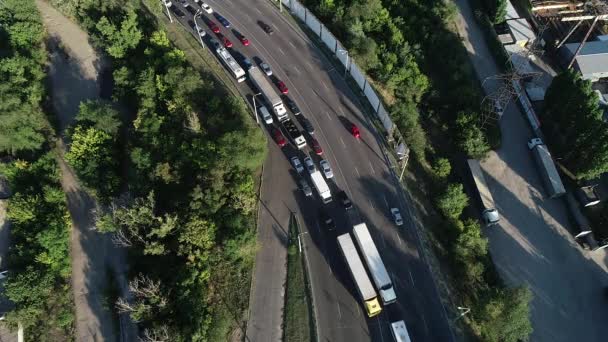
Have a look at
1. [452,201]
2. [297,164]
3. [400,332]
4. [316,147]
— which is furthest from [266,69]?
[400,332]

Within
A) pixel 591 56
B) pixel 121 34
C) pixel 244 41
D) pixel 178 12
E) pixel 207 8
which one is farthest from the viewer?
pixel 591 56

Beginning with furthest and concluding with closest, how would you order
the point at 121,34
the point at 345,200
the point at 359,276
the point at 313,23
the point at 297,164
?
the point at 313,23 < the point at 121,34 < the point at 297,164 < the point at 345,200 < the point at 359,276

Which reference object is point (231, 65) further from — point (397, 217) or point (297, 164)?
point (397, 217)

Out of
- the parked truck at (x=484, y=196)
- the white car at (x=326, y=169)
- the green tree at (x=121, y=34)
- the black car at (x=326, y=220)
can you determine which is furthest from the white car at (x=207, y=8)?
the parked truck at (x=484, y=196)

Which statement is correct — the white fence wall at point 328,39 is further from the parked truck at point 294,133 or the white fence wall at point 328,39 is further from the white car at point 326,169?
the white car at point 326,169

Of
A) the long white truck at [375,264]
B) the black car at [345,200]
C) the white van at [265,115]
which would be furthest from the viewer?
the white van at [265,115]

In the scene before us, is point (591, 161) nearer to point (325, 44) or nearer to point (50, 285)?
point (325, 44)

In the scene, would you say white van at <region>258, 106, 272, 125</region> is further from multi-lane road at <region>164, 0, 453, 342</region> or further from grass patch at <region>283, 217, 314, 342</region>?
grass patch at <region>283, 217, 314, 342</region>
